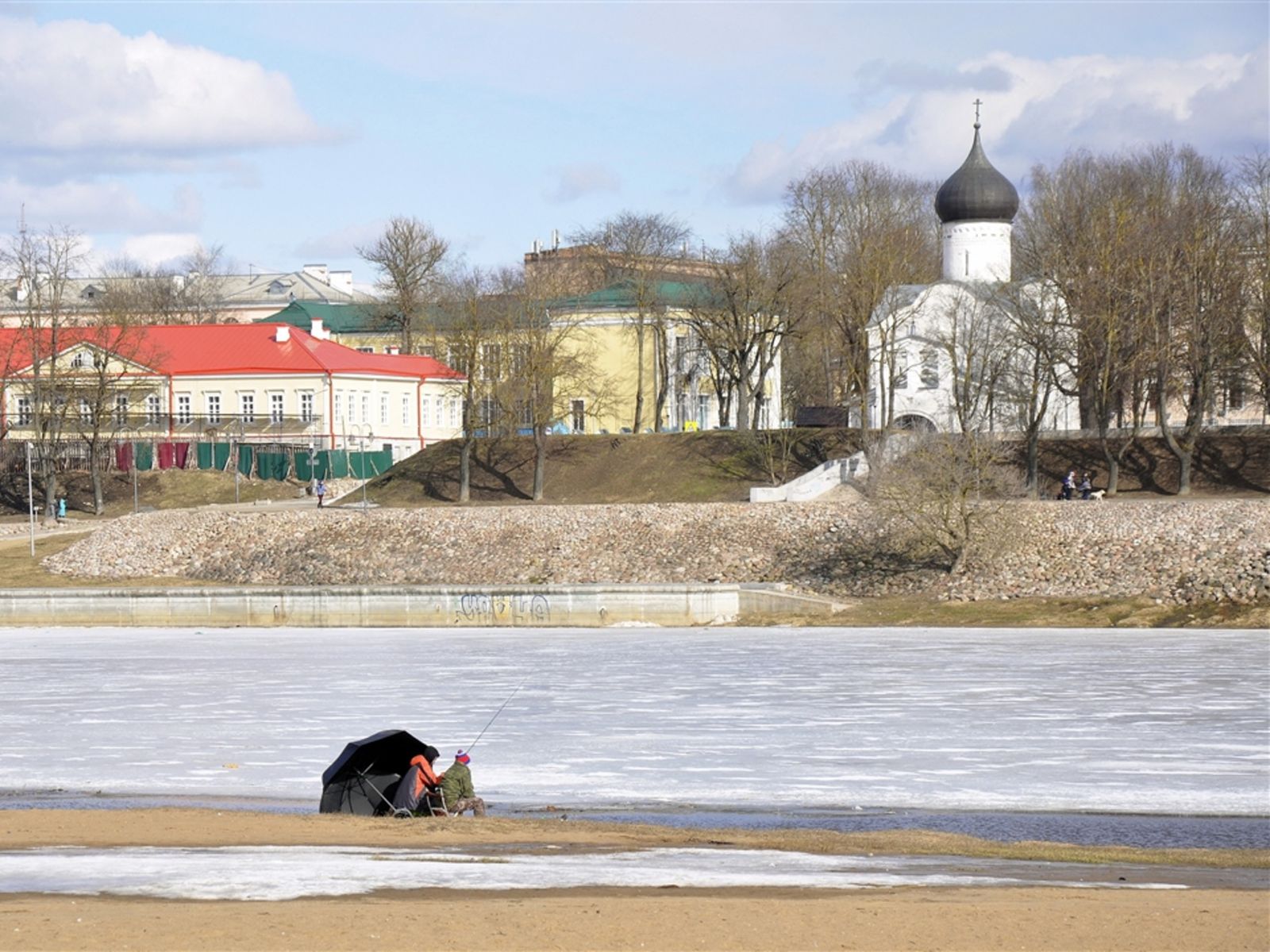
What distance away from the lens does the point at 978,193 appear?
69.5 m

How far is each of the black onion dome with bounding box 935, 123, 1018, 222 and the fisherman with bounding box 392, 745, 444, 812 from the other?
5720cm

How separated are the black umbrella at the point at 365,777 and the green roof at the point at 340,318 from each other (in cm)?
7839

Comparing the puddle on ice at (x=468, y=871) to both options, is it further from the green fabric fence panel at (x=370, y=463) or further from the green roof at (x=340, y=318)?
the green roof at (x=340, y=318)

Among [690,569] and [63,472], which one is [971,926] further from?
[63,472]

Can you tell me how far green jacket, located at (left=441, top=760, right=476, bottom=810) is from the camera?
55.8 feet

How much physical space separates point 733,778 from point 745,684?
817cm

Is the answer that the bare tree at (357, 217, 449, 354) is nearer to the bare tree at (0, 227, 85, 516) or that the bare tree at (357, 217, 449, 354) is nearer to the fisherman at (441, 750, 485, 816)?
the bare tree at (0, 227, 85, 516)

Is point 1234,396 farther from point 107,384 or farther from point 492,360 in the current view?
point 107,384

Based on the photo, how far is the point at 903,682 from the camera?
27.1m

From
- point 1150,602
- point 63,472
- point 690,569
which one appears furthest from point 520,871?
point 63,472

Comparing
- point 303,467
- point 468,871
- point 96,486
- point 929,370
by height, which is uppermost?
point 929,370

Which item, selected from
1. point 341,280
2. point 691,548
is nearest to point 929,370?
point 691,548

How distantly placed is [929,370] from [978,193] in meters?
9.11

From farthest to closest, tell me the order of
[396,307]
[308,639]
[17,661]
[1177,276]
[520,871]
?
[396,307], [1177,276], [308,639], [17,661], [520,871]
